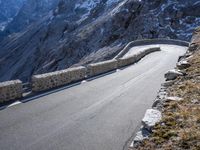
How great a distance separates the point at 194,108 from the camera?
8.15 metres

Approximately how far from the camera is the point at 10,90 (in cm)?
1302

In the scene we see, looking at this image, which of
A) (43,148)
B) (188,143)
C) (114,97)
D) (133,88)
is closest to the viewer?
(188,143)

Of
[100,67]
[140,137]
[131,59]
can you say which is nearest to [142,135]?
[140,137]

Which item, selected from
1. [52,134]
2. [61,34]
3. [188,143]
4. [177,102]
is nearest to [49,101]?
[52,134]

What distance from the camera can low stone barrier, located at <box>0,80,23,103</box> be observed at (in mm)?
12521

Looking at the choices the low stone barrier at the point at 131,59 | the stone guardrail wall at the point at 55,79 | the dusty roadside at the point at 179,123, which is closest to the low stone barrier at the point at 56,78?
the stone guardrail wall at the point at 55,79

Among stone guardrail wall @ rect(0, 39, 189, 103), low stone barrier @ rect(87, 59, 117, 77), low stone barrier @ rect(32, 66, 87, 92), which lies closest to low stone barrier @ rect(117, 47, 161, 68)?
stone guardrail wall @ rect(0, 39, 189, 103)

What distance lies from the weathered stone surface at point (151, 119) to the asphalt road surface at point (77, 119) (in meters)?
1.03

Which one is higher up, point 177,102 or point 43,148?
point 177,102

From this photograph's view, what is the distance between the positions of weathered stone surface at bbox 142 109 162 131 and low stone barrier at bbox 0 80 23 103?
22.9 feet

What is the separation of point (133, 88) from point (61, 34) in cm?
9507

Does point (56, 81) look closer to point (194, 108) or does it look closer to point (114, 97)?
point (114, 97)

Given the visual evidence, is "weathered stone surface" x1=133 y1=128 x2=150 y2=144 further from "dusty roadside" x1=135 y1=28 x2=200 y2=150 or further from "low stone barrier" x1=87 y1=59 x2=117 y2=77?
"low stone barrier" x1=87 y1=59 x2=117 y2=77

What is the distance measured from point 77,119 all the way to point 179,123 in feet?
13.2
